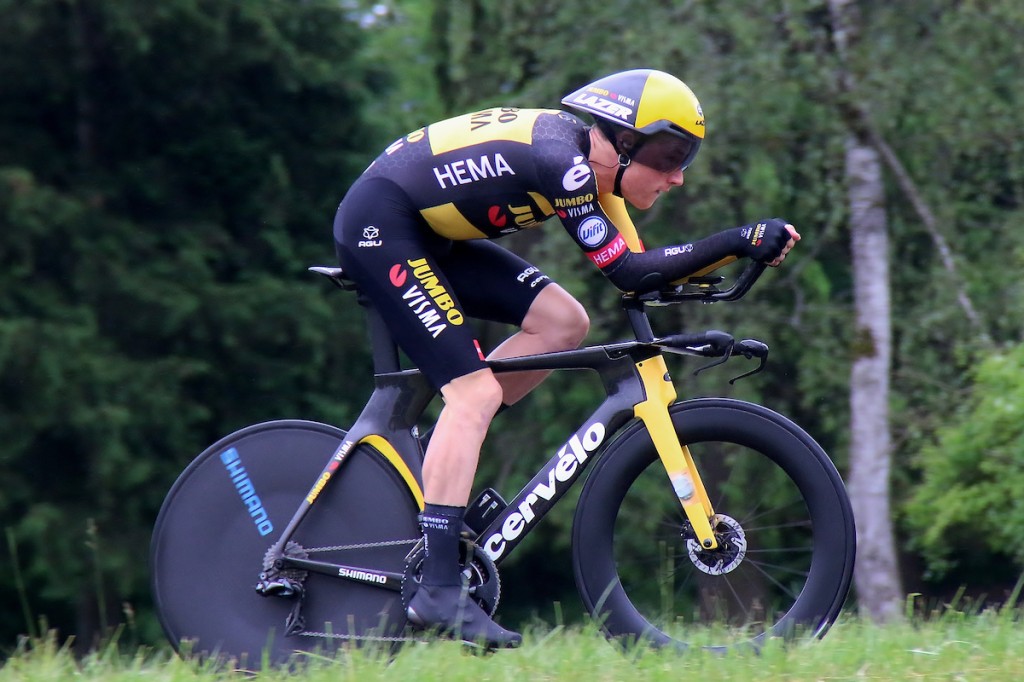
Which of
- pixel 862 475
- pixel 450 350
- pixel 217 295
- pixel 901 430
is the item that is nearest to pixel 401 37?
pixel 217 295

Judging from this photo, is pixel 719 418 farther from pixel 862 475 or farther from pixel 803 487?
pixel 862 475

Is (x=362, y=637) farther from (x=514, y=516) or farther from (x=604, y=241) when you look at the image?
(x=604, y=241)

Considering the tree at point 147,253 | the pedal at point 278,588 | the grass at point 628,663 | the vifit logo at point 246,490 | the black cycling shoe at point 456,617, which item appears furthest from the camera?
the tree at point 147,253

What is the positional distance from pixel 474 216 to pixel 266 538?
1.32m

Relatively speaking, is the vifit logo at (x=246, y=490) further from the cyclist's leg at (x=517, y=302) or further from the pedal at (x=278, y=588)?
the cyclist's leg at (x=517, y=302)

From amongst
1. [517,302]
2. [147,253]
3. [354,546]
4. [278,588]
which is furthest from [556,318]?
[147,253]

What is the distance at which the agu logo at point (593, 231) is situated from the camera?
3.83 metres

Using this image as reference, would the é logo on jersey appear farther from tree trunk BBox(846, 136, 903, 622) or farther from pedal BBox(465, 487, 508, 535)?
tree trunk BBox(846, 136, 903, 622)

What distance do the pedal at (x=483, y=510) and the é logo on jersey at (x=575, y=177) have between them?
1.08 meters

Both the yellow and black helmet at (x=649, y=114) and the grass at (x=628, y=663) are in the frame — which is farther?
the yellow and black helmet at (x=649, y=114)

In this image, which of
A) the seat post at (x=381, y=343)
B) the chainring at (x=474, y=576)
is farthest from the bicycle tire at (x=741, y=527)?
the seat post at (x=381, y=343)

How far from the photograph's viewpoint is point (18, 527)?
11.6 m

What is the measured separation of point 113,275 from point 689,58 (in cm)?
635

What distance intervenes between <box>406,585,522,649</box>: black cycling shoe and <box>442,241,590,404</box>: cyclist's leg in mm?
714
